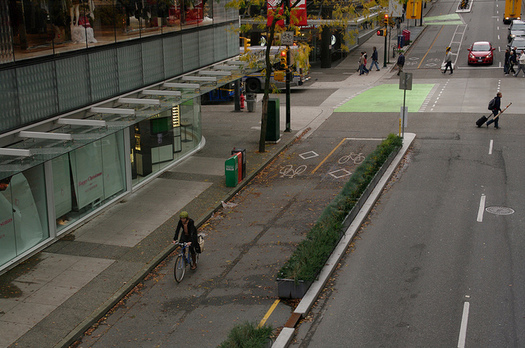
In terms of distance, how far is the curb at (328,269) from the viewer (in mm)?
11336

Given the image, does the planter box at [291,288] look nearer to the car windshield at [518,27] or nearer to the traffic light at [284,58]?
the traffic light at [284,58]

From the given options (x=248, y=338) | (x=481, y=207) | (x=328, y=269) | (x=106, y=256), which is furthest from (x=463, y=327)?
(x=106, y=256)

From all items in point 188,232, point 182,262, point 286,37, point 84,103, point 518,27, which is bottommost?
point 182,262

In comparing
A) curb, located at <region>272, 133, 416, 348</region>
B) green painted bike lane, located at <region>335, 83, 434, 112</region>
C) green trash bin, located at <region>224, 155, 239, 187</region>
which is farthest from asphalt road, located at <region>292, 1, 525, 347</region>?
green painted bike lane, located at <region>335, 83, 434, 112</region>

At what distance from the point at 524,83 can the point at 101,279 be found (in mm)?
33588

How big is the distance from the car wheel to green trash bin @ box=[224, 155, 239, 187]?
20066 millimetres

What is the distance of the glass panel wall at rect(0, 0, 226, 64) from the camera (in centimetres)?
1463

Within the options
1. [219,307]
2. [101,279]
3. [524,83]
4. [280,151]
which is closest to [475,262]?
[219,307]

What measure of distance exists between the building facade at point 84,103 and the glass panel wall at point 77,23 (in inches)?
1.2

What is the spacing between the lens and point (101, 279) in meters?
14.1

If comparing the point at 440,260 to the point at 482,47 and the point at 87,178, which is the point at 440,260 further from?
the point at 482,47

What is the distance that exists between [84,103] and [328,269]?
8.53 metres

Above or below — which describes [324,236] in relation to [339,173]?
above

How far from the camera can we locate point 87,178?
58.5ft
